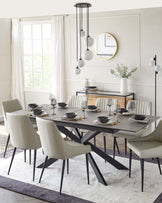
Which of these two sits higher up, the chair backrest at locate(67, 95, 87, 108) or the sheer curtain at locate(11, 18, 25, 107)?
the sheer curtain at locate(11, 18, 25, 107)

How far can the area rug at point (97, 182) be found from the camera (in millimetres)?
3718

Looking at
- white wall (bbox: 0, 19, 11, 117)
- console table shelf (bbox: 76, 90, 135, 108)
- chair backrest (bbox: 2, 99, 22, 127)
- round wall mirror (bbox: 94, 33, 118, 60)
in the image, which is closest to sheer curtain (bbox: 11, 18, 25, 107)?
white wall (bbox: 0, 19, 11, 117)

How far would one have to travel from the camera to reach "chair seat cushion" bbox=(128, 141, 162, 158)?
12.7 feet

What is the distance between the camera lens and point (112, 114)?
4.57 meters

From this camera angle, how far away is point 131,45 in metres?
6.39

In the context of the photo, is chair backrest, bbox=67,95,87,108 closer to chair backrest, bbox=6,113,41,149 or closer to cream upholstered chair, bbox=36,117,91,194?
chair backrest, bbox=6,113,41,149

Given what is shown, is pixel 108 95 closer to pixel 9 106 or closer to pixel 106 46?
pixel 106 46

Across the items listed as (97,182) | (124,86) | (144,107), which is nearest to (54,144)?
(97,182)

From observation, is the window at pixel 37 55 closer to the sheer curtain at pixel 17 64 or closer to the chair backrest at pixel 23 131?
the sheer curtain at pixel 17 64

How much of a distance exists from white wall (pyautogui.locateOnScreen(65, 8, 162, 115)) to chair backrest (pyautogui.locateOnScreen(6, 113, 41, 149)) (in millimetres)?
2822

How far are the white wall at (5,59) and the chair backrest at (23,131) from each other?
3.58 m

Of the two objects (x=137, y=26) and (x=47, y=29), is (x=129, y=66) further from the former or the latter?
(x=47, y=29)

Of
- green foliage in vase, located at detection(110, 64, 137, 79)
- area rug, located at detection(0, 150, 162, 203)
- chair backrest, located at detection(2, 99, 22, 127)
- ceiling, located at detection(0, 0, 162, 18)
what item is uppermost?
ceiling, located at detection(0, 0, 162, 18)

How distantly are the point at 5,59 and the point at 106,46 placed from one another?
250cm
